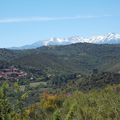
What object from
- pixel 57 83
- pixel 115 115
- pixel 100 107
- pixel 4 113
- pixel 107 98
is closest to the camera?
pixel 4 113

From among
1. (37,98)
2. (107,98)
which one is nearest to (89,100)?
(107,98)

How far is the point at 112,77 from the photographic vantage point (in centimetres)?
15375

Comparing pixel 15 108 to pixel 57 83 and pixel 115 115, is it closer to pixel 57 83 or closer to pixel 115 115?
pixel 115 115

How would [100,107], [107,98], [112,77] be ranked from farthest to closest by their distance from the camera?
[112,77] < [107,98] < [100,107]

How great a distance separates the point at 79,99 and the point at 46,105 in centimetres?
877

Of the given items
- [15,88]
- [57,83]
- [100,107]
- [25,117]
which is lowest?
[57,83]

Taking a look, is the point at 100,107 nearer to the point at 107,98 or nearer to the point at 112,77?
the point at 107,98

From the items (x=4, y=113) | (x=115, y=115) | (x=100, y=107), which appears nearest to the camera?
(x=4, y=113)

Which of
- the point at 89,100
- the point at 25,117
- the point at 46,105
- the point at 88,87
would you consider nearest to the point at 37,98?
the point at 88,87

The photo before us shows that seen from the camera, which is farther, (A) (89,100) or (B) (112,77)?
(B) (112,77)

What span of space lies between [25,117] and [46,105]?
232ft

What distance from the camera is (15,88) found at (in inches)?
782

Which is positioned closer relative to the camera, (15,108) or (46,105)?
→ (15,108)

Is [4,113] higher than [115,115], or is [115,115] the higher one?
[4,113]
